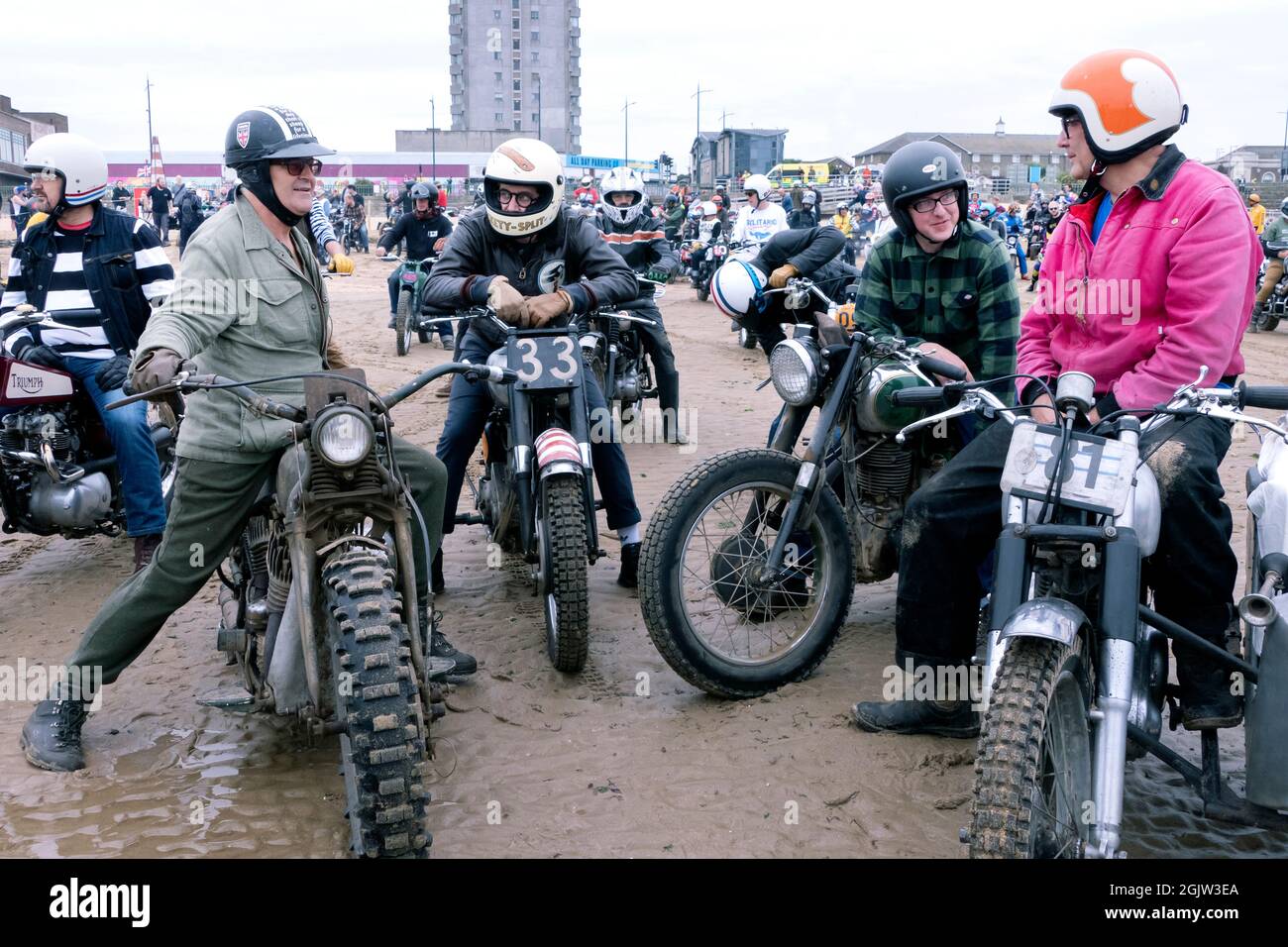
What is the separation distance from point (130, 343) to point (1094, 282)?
4.57 m

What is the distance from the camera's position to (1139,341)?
11.7ft

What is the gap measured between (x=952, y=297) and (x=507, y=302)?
5.92ft

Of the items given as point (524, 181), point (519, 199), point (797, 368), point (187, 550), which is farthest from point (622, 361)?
point (187, 550)

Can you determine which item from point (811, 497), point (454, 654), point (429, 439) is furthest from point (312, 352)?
point (429, 439)

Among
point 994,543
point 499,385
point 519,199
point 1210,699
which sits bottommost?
point 1210,699

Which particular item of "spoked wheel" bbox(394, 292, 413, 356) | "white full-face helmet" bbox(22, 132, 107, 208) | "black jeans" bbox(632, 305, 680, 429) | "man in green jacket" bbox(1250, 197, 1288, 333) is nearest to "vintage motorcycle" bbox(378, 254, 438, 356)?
"spoked wheel" bbox(394, 292, 413, 356)

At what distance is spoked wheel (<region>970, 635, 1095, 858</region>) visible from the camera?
2549 mm

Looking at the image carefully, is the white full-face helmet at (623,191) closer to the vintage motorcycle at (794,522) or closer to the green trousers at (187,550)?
the vintage motorcycle at (794,522)

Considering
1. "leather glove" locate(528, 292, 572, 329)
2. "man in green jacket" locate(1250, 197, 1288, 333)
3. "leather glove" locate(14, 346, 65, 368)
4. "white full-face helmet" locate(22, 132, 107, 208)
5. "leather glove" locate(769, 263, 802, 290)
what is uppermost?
"man in green jacket" locate(1250, 197, 1288, 333)

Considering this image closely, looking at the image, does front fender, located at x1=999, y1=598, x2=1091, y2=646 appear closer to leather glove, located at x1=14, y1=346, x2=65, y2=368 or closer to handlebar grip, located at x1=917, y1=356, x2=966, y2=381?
handlebar grip, located at x1=917, y1=356, x2=966, y2=381

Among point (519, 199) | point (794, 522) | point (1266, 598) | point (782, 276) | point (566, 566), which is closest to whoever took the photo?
point (1266, 598)

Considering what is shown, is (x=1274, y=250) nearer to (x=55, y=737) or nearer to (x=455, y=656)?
(x=455, y=656)

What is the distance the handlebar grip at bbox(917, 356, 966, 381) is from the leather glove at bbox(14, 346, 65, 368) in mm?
4208

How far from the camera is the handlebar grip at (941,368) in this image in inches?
144
